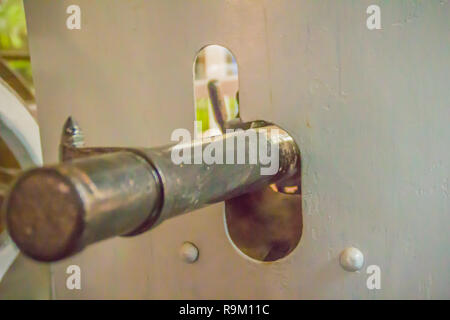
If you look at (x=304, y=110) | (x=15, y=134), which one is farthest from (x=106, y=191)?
(x=15, y=134)

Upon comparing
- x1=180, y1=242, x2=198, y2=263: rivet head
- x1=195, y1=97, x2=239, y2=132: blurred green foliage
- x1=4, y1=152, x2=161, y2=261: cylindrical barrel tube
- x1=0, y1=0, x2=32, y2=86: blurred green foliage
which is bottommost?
x1=180, y1=242, x2=198, y2=263: rivet head

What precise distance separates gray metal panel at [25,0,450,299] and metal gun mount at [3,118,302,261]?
102 millimetres

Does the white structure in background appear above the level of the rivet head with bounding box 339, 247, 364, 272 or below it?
above

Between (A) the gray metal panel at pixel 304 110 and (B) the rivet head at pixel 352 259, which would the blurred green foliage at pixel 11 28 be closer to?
(A) the gray metal panel at pixel 304 110

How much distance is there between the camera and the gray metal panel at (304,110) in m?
0.56

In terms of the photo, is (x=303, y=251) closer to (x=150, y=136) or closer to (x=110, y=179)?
(x=150, y=136)

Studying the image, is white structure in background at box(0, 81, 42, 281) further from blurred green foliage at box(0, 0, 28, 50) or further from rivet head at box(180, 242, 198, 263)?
blurred green foliage at box(0, 0, 28, 50)

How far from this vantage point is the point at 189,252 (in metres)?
0.69

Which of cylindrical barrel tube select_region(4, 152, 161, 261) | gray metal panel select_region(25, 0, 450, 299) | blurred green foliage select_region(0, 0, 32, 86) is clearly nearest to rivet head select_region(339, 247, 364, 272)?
gray metal panel select_region(25, 0, 450, 299)

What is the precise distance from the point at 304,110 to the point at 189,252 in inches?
9.2

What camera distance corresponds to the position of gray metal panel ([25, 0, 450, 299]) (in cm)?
56

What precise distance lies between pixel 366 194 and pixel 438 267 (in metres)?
0.11

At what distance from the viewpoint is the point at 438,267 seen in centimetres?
58

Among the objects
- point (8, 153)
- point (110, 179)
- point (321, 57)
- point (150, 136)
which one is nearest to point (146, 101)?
point (150, 136)
